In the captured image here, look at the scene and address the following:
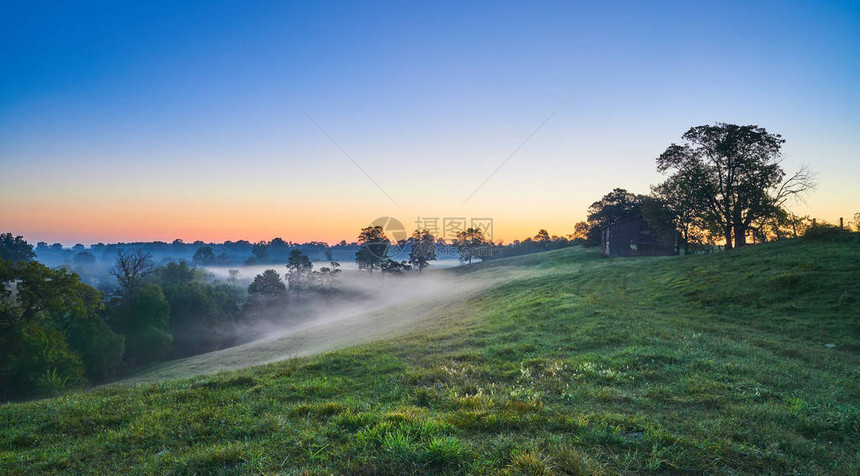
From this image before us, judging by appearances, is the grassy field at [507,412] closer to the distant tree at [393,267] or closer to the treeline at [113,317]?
the treeline at [113,317]

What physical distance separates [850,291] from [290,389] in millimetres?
29613

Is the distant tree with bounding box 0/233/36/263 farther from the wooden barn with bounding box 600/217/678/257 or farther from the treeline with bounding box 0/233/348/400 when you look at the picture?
the wooden barn with bounding box 600/217/678/257

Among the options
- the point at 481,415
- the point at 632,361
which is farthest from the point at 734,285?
the point at 481,415

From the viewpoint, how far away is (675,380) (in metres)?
9.27

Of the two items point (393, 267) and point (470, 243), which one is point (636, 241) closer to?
point (393, 267)

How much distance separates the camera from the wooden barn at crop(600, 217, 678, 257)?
224 ft

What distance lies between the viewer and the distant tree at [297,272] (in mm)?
96438

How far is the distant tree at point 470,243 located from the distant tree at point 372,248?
38.5 meters

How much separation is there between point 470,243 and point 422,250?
2788cm

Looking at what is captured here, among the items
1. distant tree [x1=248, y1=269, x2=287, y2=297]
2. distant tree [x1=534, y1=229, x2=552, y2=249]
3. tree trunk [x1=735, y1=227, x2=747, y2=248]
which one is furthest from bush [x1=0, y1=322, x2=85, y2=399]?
distant tree [x1=534, y1=229, x2=552, y2=249]

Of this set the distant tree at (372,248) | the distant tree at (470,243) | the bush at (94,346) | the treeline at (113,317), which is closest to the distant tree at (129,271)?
the treeline at (113,317)

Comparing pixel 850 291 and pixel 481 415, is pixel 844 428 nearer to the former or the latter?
pixel 481 415

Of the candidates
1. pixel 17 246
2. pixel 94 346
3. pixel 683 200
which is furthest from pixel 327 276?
pixel 17 246

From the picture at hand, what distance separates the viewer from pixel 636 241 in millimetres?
68625
